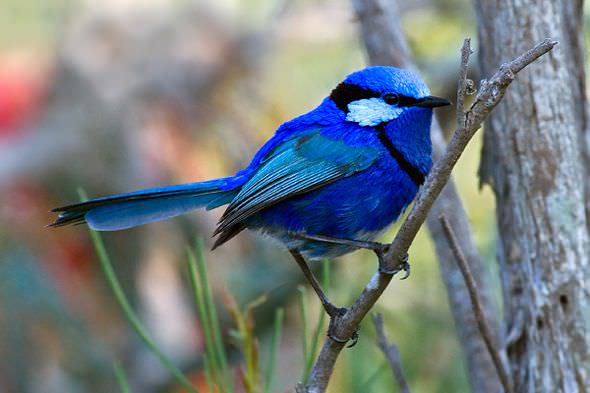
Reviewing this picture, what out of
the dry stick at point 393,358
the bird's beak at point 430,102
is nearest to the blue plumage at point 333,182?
the bird's beak at point 430,102

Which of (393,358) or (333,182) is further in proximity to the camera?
(333,182)

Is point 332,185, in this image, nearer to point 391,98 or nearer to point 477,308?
point 391,98

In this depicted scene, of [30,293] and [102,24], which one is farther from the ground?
[102,24]

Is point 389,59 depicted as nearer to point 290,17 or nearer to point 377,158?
point 377,158

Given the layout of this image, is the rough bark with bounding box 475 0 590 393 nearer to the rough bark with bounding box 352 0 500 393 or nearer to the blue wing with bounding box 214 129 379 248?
the rough bark with bounding box 352 0 500 393

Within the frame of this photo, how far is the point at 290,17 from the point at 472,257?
2946mm

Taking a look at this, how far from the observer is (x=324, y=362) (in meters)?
2.09

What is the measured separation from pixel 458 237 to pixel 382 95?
464mm

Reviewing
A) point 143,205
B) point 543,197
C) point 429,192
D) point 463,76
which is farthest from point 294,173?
point 463,76

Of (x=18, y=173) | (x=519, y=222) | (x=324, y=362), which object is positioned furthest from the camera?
(x=18, y=173)

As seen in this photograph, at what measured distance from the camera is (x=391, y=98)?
265cm

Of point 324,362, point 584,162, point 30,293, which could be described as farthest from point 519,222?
point 30,293

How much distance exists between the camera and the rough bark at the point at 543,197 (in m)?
2.29

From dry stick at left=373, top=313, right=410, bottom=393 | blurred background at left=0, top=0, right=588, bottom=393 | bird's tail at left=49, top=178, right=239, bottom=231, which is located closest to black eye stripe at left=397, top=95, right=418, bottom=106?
bird's tail at left=49, top=178, right=239, bottom=231
